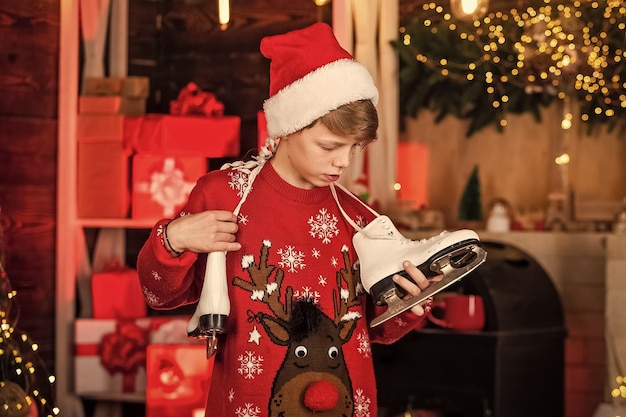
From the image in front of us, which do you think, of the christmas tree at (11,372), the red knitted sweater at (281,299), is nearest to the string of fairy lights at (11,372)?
the christmas tree at (11,372)

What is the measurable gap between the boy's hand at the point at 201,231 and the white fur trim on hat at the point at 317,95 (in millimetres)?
242

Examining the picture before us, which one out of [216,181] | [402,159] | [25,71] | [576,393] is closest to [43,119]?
[25,71]

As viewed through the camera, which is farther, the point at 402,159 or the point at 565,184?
the point at 402,159

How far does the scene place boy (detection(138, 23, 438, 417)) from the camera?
5.97 ft

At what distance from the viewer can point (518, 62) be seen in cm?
405

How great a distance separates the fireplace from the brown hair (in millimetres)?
1640

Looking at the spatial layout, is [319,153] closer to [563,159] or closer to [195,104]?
[195,104]

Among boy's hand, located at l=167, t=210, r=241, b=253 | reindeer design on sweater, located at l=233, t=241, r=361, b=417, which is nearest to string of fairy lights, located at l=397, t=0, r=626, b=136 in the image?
reindeer design on sweater, located at l=233, t=241, r=361, b=417

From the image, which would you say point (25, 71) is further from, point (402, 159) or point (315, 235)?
point (315, 235)

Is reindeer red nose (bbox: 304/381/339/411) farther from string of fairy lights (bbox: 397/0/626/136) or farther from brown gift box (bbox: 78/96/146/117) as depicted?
string of fairy lights (bbox: 397/0/626/136)

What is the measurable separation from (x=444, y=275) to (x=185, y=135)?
1.99 m

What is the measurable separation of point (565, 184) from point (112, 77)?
1.93 metres

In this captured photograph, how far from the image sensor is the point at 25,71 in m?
3.63

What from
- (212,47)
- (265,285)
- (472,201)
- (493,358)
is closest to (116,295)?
(212,47)
